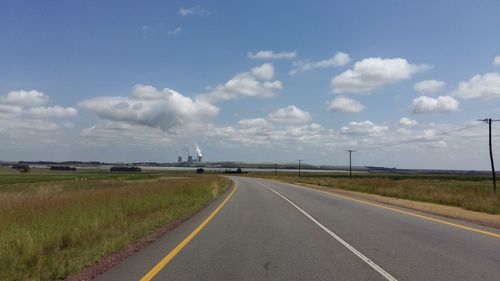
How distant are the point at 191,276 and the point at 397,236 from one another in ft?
21.7

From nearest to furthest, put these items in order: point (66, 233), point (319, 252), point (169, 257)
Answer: point (169, 257), point (319, 252), point (66, 233)

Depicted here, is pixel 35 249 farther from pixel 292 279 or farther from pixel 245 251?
pixel 292 279

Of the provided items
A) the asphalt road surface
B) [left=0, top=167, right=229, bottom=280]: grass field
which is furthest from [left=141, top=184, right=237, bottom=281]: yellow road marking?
[left=0, top=167, right=229, bottom=280]: grass field

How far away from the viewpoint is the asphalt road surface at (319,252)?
7.41m

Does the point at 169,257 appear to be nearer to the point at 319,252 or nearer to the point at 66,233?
the point at 319,252

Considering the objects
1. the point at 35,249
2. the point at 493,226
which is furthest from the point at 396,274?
the point at 493,226

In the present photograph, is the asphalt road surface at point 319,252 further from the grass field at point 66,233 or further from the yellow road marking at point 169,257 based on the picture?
the grass field at point 66,233

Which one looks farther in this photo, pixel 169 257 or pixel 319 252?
pixel 319 252

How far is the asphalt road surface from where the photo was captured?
7.41 meters

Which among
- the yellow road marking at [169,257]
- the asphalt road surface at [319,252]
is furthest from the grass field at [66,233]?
the yellow road marking at [169,257]

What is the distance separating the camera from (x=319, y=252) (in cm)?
949

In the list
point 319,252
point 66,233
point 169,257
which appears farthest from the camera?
point 66,233

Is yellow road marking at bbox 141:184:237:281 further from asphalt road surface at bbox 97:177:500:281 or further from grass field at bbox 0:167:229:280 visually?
grass field at bbox 0:167:229:280

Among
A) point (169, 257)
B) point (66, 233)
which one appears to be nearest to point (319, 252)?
point (169, 257)
